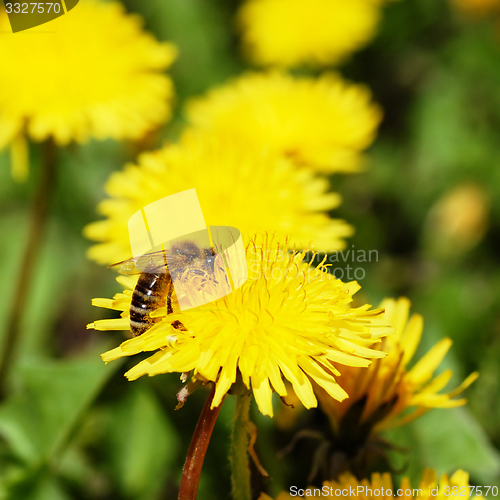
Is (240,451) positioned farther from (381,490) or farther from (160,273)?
(160,273)

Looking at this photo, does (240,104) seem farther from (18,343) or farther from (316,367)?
(316,367)

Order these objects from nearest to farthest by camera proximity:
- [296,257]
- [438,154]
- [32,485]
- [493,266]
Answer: [296,257], [32,485], [493,266], [438,154]

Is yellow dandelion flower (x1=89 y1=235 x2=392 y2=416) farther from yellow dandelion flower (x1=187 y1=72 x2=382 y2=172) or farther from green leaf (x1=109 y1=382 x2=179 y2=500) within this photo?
yellow dandelion flower (x1=187 y1=72 x2=382 y2=172)

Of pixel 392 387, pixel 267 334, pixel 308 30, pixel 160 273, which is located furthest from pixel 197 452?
pixel 308 30

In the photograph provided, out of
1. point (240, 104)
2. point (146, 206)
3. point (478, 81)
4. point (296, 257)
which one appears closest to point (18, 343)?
Answer: point (146, 206)

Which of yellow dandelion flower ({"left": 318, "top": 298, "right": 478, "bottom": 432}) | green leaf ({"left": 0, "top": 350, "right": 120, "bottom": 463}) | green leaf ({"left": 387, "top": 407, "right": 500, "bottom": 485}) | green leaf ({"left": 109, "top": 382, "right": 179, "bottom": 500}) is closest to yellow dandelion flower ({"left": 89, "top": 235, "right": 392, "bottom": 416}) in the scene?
yellow dandelion flower ({"left": 318, "top": 298, "right": 478, "bottom": 432})
